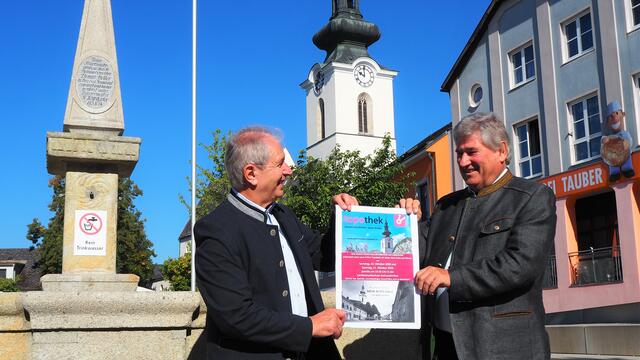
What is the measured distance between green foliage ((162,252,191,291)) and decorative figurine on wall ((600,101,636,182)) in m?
25.7

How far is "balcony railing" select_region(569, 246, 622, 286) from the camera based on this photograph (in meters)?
20.3

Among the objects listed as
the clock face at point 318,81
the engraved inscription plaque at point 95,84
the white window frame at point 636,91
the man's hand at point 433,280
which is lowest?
the man's hand at point 433,280

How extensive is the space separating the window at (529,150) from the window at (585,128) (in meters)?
1.75

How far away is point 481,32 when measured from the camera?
2777 cm

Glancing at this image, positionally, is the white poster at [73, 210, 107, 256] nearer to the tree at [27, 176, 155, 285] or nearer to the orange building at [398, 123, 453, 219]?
the orange building at [398, 123, 453, 219]

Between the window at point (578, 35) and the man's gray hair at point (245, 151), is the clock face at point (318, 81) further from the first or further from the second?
the man's gray hair at point (245, 151)

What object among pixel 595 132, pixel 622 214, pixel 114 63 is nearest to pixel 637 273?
pixel 622 214

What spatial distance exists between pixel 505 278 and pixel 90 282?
4999 millimetres

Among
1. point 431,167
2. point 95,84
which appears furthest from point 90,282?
point 431,167

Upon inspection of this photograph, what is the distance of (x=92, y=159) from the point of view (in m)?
7.42

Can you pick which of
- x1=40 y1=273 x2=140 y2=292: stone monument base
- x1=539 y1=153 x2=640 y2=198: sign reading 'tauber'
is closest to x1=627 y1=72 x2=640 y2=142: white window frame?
x1=539 y1=153 x2=640 y2=198: sign reading 'tauber'

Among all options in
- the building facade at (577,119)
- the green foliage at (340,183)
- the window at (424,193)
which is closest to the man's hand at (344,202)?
the building facade at (577,119)

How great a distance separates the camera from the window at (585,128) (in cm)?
2144

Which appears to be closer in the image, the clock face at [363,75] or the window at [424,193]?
the window at [424,193]
